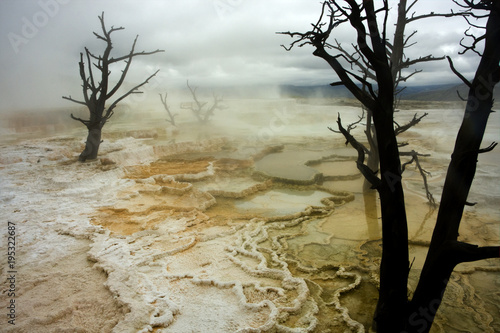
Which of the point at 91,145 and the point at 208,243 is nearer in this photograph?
the point at 208,243

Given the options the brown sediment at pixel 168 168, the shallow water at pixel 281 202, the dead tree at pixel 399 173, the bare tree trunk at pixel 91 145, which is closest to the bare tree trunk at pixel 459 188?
the dead tree at pixel 399 173

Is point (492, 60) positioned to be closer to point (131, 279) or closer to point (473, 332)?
point (473, 332)

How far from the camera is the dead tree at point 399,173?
2.07 meters

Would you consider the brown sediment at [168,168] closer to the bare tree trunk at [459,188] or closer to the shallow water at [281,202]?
the shallow water at [281,202]

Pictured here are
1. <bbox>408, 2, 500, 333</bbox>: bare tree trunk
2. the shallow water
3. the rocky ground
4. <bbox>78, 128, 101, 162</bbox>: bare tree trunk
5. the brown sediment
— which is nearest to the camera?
<bbox>408, 2, 500, 333</bbox>: bare tree trunk

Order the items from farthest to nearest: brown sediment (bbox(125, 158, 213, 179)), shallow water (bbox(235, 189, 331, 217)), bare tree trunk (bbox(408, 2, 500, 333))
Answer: brown sediment (bbox(125, 158, 213, 179)) < shallow water (bbox(235, 189, 331, 217)) < bare tree trunk (bbox(408, 2, 500, 333))

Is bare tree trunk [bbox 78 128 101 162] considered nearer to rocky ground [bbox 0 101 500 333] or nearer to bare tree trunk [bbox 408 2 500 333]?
rocky ground [bbox 0 101 500 333]

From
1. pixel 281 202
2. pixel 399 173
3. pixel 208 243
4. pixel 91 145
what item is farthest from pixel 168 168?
pixel 399 173

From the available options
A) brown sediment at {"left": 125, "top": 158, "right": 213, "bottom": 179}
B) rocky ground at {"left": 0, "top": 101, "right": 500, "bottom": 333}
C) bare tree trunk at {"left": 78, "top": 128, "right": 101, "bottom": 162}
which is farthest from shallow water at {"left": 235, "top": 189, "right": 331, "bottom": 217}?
bare tree trunk at {"left": 78, "top": 128, "right": 101, "bottom": 162}

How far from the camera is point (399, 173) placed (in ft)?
7.52

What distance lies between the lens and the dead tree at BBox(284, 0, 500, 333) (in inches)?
81.5

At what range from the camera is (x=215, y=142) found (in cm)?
1150

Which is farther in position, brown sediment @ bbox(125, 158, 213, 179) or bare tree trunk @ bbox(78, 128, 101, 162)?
bare tree trunk @ bbox(78, 128, 101, 162)

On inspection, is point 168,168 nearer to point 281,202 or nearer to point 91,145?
point 91,145
